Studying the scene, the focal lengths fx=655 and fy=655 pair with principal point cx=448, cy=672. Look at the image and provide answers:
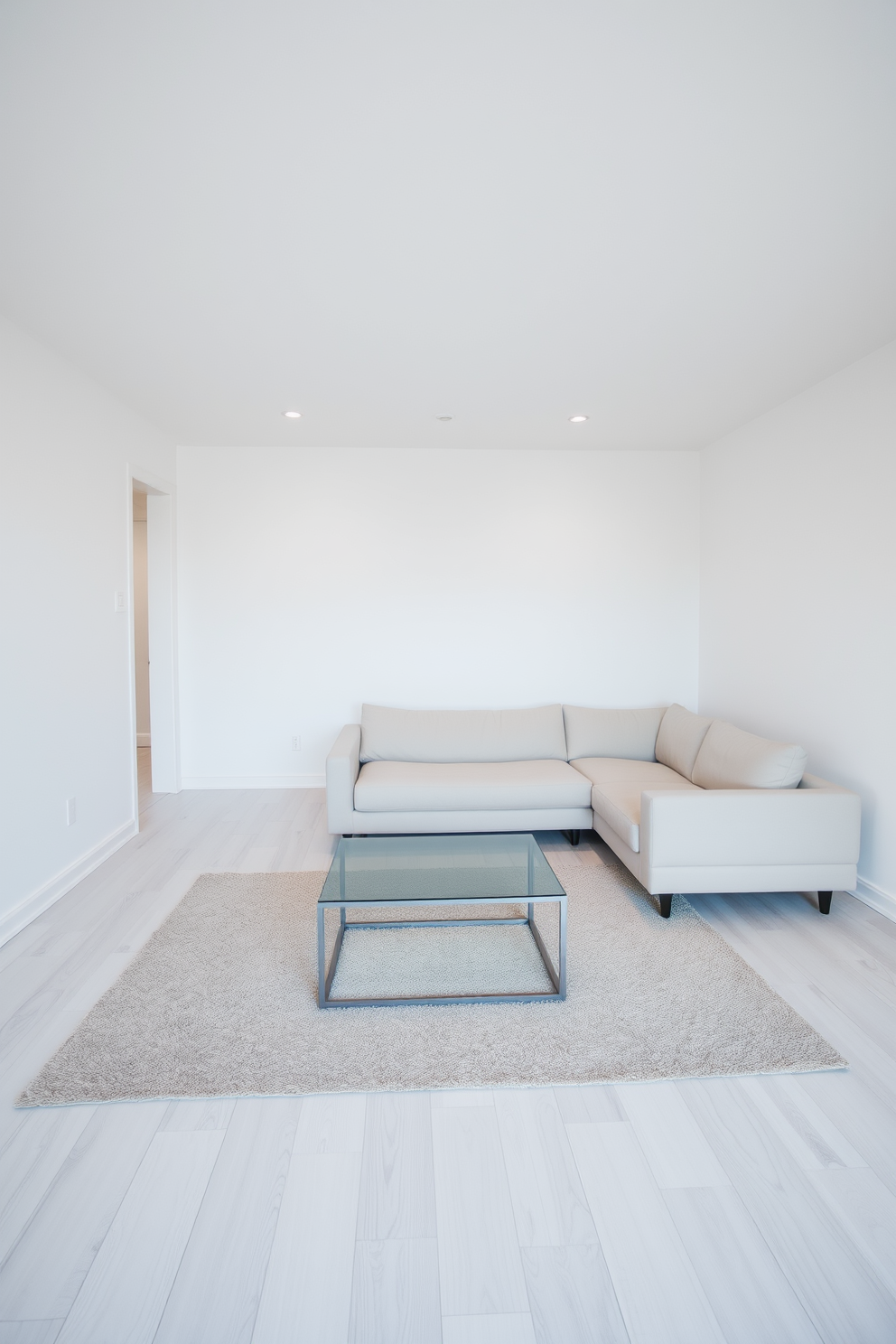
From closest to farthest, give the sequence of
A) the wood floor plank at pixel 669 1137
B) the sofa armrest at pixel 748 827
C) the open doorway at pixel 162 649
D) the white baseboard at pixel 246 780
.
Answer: the wood floor plank at pixel 669 1137
the sofa armrest at pixel 748 827
the open doorway at pixel 162 649
the white baseboard at pixel 246 780

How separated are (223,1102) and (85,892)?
68.7 inches

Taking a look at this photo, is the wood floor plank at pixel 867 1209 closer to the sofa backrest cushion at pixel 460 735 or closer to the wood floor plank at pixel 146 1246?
the wood floor plank at pixel 146 1246

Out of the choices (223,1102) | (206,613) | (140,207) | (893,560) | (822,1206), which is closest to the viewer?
(822,1206)

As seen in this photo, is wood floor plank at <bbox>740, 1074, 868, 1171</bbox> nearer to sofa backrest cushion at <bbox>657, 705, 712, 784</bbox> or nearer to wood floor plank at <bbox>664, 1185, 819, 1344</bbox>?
wood floor plank at <bbox>664, 1185, 819, 1344</bbox>

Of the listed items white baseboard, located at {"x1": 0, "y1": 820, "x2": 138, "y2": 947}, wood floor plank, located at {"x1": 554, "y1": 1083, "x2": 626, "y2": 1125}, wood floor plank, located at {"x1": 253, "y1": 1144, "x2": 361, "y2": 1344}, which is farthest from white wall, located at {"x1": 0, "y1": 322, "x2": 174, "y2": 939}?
wood floor plank, located at {"x1": 554, "y1": 1083, "x2": 626, "y2": 1125}

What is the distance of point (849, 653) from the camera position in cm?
321

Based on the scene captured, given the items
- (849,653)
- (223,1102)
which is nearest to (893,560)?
(849,653)

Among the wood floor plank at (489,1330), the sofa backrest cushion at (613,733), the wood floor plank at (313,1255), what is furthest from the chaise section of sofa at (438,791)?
the wood floor plank at (489,1330)

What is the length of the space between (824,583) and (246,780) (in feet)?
13.1

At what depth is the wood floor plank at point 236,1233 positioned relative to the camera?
4.11 feet

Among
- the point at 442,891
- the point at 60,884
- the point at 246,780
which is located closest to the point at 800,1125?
the point at 442,891

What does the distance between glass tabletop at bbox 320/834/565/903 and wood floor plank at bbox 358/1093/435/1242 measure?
24.5 inches

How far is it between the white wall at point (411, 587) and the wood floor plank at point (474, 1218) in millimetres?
3312

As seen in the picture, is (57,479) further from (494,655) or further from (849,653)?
(849,653)
